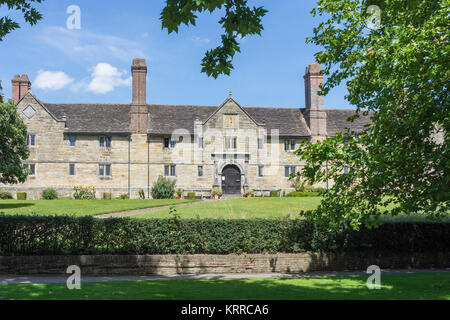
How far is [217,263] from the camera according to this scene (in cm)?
1288

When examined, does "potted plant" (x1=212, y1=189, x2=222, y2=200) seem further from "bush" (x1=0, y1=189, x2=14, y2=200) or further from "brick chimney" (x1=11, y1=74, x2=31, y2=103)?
"brick chimney" (x1=11, y1=74, x2=31, y2=103)

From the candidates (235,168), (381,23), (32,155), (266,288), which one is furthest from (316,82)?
(266,288)

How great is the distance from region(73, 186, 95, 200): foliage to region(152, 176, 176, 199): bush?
20.0 feet

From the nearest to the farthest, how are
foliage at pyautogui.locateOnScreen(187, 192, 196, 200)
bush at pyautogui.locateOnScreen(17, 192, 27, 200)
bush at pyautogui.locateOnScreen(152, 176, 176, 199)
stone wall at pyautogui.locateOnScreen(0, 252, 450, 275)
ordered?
1. stone wall at pyautogui.locateOnScreen(0, 252, 450, 275)
2. bush at pyautogui.locateOnScreen(17, 192, 27, 200)
3. bush at pyautogui.locateOnScreen(152, 176, 176, 199)
4. foliage at pyautogui.locateOnScreen(187, 192, 196, 200)

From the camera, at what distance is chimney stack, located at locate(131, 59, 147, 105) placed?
41719 millimetres

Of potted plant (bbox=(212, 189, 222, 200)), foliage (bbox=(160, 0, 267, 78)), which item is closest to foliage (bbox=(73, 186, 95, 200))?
potted plant (bbox=(212, 189, 222, 200))

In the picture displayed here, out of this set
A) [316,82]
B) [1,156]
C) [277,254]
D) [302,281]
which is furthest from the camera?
[316,82]

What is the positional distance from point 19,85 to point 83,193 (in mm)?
14334

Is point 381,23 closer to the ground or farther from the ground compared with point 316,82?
closer to the ground

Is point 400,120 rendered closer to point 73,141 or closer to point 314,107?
point 314,107

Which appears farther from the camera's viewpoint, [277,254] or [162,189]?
[162,189]

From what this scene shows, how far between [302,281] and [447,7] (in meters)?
7.52
